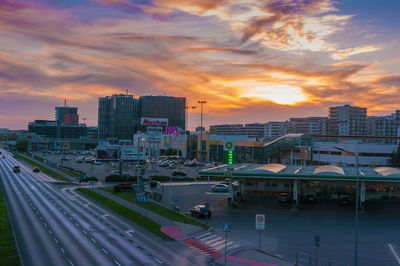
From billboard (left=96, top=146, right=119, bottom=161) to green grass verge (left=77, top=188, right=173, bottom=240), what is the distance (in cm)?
2037

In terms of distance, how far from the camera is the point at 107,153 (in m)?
75.2

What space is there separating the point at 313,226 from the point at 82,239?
22727 mm

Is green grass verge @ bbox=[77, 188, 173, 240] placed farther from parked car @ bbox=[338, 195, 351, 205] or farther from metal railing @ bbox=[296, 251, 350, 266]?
parked car @ bbox=[338, 195, 351, 205]

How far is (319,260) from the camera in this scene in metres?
25.6

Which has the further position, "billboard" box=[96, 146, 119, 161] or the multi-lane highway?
"billboard" box=[96, 146, 119, 161]

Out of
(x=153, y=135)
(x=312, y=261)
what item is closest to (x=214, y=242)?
(x=312, y=261)

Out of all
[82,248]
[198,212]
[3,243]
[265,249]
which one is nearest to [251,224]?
[198,212]

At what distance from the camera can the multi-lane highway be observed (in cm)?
2477

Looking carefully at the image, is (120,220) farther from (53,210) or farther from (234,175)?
(234,175)

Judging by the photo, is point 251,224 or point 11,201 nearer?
point 251,224

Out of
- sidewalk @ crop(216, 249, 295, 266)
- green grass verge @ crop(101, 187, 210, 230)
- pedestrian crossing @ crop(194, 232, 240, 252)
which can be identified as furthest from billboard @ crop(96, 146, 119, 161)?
sidewalk @ crop(216, 249, 295, 266)

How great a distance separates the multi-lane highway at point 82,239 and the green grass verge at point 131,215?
865mm

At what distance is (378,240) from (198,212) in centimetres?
1832

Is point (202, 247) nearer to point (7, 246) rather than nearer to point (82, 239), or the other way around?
point (82, 239)
